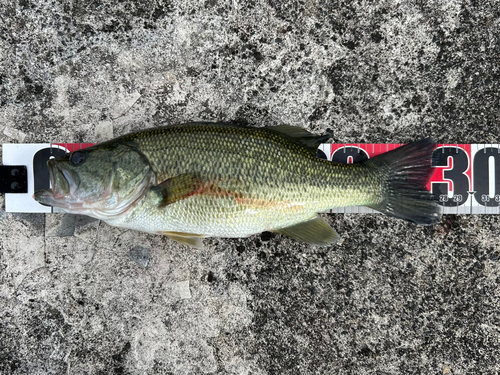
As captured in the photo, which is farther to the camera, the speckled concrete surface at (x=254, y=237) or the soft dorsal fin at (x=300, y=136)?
the speckled concrete surface at (x=254, y=237)

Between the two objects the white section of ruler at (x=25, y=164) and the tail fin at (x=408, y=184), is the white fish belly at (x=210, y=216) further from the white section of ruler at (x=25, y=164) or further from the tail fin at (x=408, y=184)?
the white section of ruler at (x=25, y=164)

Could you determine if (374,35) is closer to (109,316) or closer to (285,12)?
(285,12)

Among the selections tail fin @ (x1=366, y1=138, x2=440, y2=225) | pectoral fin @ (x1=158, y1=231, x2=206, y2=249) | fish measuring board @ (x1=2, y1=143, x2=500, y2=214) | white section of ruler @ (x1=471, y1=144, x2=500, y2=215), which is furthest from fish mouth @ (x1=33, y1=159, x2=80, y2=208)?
white section of ruler @ (x1=471, y1=144, x2=500, y2=215)

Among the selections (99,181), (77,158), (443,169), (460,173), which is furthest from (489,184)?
(77,158)

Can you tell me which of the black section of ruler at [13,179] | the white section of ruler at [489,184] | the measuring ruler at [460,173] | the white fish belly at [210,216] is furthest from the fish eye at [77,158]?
the white section of ruler at [489,184]

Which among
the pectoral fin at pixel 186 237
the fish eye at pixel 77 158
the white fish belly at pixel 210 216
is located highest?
the fish eye at pixel 77 158

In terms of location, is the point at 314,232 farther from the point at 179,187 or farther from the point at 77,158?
the point at 77,158

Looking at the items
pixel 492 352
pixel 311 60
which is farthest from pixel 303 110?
pixel 492 352
